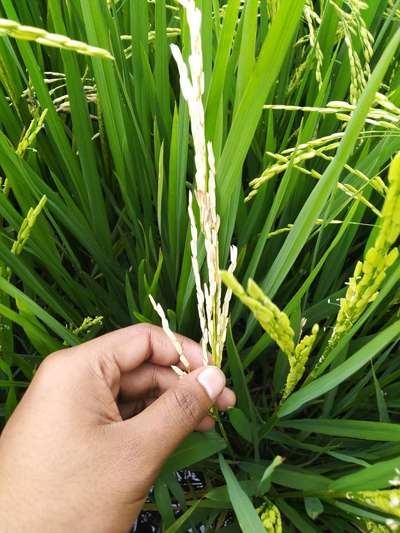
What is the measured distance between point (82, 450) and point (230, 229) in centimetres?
39

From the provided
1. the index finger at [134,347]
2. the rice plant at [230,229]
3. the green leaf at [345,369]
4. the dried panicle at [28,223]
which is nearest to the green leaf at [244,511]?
the rice plant at [230,229]

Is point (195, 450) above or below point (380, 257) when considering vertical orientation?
below

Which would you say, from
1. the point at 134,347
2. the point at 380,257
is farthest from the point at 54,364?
the point at 380,257

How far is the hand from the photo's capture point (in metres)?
0.70

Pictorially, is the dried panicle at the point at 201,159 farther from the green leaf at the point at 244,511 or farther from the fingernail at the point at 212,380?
the green leaf at the point at 244,511

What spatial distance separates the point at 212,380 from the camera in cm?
69

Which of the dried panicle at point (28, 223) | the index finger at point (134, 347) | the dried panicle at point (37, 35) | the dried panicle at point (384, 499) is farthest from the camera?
the index finger at point (134, 347)

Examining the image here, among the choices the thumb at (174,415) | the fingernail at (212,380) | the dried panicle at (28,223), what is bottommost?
the thumb at (174,415)

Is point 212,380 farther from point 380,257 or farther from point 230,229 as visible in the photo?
point 380,257

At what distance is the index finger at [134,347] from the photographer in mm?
819

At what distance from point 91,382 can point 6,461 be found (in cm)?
17

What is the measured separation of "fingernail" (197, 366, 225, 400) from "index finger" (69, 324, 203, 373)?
14cm

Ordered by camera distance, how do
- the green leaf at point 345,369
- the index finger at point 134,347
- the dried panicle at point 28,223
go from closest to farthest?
the green leaf at point 345,369 → the dried panicle at point 28,223 → the index finger at point 134,347

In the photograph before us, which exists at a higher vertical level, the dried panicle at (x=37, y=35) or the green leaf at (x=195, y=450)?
the dried panicle at (x=37, y=35)
